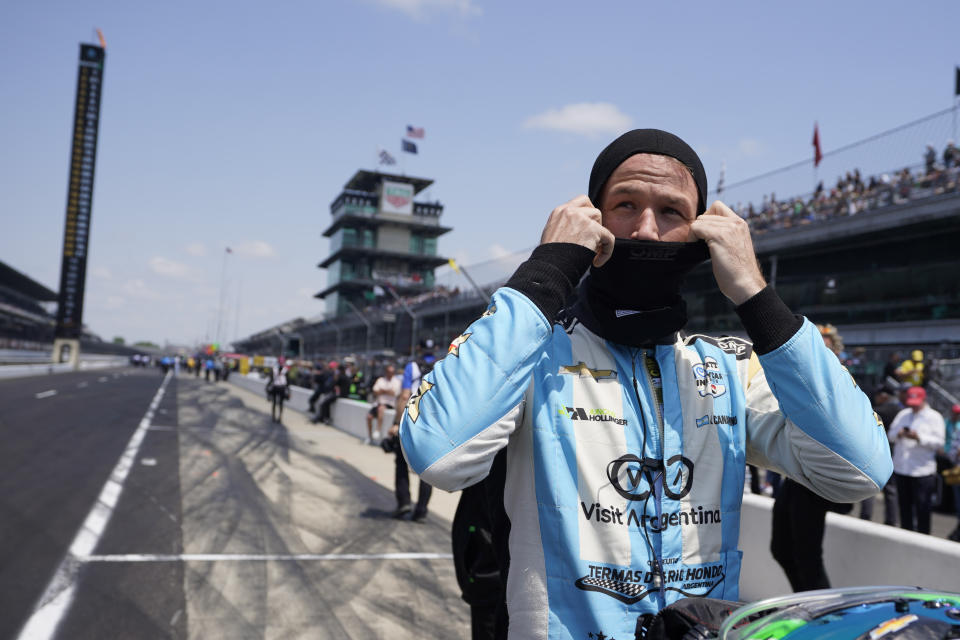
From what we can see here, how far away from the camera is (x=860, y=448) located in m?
1.61

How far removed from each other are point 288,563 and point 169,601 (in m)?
1.29

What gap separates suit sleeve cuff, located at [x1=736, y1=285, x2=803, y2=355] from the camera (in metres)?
1.59

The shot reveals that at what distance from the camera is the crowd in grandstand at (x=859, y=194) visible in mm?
18312

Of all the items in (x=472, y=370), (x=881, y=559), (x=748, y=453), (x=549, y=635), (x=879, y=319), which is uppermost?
(x=879, y=319)

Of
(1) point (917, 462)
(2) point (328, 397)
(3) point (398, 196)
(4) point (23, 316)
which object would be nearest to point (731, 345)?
(1) point (917, 462)

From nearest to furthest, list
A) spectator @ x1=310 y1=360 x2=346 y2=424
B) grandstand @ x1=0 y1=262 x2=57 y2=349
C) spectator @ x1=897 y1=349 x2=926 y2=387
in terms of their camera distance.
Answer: spectator @ x1=897 y1=349 x2=926 y2=387
spectator @ x1=310 y1=360 x2=346 y2=424
grandstand @ x1=0 y1=262 x2=57 y2=349

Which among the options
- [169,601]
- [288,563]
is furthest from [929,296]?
[169,601]

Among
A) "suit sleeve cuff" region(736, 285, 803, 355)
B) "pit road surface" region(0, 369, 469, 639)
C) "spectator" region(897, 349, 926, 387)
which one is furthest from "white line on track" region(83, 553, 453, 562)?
"spectator" region(897, 349, 926, 387)

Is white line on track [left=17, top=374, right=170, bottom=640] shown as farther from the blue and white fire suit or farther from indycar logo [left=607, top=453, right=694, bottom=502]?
indycar logo [left=607, top=453, right=694, bottom=502]

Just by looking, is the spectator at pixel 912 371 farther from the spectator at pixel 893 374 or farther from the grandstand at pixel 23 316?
the grandstand at pixel 23 316

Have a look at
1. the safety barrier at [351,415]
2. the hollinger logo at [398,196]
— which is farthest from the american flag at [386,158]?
the safety barrier at [351,415]

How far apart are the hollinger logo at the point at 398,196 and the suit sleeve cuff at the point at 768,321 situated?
86.8m

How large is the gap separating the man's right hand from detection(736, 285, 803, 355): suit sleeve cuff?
0.34 meters

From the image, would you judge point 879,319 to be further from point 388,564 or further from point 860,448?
point 860,448
